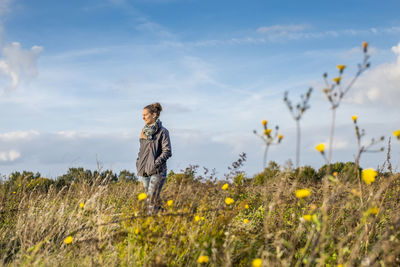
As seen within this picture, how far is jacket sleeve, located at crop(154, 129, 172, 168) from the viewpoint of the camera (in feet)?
19.1

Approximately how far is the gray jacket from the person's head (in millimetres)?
168

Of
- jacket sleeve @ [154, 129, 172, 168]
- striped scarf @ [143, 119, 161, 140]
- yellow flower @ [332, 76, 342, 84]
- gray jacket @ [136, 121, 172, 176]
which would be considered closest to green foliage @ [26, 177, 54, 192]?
gray jacket @ [136, 121, 172, 176]

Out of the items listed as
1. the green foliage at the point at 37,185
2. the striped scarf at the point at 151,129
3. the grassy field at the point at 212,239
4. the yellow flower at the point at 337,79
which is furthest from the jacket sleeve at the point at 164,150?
the yellow flower at the point at 337,79

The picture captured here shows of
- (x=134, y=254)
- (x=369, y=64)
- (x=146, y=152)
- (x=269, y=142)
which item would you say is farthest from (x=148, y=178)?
(x=369, y=64)

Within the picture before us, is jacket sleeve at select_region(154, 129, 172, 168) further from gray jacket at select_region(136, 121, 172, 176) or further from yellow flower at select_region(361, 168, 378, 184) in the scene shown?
yellow flower at select_region(361, 168, 378, 184)

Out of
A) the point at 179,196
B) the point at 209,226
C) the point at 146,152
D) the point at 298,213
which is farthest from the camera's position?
the point at 146,152

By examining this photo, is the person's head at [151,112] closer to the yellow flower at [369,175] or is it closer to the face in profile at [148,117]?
the face in profile at [148,117]

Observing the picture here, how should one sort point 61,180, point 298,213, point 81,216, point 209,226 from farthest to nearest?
1. point 61,180
2. point 298,213
3. point 81,216
4. point 209,226

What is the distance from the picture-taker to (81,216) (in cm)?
490

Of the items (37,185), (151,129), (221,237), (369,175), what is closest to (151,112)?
(151,129)

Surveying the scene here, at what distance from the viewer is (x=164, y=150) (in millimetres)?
5926

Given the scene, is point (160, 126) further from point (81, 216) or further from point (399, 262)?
point (399, 262)

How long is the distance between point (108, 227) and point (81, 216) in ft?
2.61

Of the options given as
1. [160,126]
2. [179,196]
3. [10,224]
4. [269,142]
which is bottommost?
[10,224]
